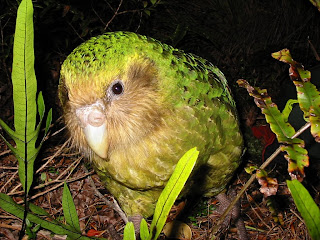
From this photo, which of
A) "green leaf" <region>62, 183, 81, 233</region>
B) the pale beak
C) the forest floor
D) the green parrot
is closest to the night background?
the forest floor

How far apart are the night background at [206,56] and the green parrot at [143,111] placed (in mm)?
770

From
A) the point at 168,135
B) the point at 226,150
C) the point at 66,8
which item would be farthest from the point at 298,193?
the point at 66,8

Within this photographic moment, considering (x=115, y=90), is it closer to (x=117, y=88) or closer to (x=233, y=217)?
(x=117, y=88)

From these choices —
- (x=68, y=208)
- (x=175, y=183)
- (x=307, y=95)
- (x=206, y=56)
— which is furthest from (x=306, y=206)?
(x=206, y=56)

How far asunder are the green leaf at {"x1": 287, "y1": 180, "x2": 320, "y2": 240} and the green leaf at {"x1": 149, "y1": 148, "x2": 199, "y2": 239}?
300 mm

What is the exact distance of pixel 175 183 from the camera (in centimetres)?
111

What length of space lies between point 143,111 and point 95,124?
0.88 ft

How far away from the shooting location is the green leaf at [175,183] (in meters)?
1.08

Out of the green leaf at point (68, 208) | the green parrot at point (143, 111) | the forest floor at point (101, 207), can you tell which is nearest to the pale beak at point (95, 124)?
the green parrot at point (143, 111)

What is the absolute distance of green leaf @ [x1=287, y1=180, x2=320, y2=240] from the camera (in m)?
1.03

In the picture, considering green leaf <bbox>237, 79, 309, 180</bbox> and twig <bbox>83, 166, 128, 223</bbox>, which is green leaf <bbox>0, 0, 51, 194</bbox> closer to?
green leaf <bbox>237, 79, 309, 180</bbox>

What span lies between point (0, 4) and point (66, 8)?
0.93 metres

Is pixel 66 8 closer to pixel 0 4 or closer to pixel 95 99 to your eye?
pixel 0 4

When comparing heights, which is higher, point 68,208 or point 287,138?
point 287,138
